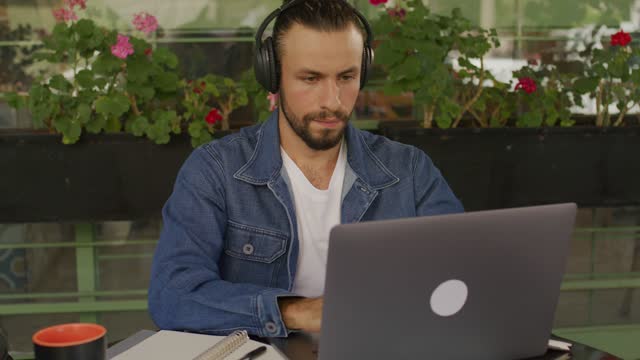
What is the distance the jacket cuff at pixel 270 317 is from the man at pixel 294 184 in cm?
15

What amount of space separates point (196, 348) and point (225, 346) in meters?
0.09

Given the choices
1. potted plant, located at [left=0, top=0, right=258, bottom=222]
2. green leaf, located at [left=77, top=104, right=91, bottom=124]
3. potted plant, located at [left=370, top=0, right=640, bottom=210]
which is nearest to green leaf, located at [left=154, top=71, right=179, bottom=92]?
potted plant, located at [left=0, top=0, right=258, bottom=222]

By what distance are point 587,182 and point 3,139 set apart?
6.57 ft

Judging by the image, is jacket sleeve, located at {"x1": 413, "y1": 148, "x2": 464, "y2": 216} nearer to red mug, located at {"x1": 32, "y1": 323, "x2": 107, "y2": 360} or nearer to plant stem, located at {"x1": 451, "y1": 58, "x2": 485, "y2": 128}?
red mug, located at {"x1": 32, "y1": 323, "x2": 107, "y2": 360}

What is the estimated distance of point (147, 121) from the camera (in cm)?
273

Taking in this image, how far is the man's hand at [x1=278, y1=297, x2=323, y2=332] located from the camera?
1.35 m

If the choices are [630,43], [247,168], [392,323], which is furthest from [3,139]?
[630,43]

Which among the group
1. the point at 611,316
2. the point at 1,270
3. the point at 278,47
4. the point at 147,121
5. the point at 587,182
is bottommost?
the point at 611,316

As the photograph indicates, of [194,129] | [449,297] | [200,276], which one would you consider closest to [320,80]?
[200,276]

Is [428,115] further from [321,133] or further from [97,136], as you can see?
[321,133]

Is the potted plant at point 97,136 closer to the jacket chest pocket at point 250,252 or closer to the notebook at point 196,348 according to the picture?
the jacket chest pocket at point 250,252

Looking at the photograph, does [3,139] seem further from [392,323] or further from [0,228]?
[392,323]

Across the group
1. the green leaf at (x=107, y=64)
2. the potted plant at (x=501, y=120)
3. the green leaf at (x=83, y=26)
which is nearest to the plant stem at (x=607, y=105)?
the potted plant at (x=501, y=120)

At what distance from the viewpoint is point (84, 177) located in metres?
2.72
